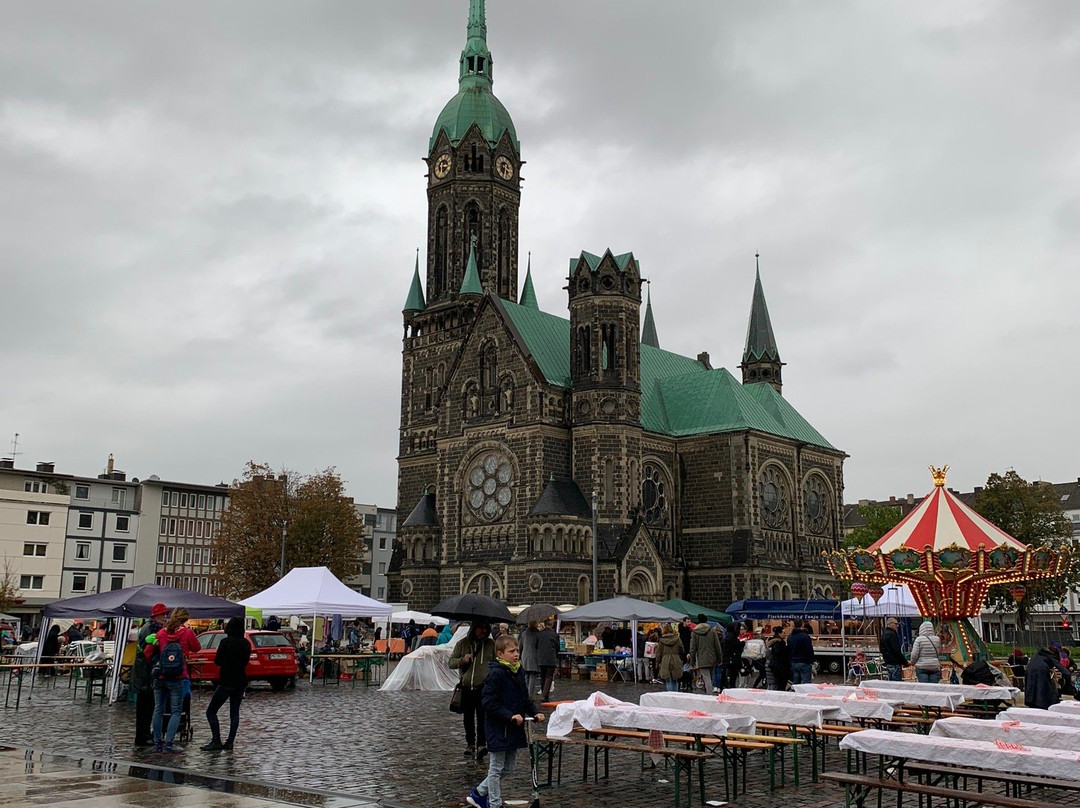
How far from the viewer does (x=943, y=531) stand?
25.7 meters

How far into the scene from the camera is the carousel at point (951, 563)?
2475cm

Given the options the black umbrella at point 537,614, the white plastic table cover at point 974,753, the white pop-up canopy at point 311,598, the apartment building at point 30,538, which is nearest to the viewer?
the white plastic table cover at point 974,753

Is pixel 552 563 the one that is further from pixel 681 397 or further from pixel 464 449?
pixel 681 397

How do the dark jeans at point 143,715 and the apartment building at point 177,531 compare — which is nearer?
the dark jeans at point 143,715

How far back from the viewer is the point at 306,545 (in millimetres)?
66375

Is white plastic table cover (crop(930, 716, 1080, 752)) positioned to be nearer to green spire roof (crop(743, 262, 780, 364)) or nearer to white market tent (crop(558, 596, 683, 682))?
white market tent (crop(558, 596, 683, 682))

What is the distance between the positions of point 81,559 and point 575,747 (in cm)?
7812

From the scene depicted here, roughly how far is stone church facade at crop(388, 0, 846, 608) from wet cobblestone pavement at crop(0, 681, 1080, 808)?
32.1 metres

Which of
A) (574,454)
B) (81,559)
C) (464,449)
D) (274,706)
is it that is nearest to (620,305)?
(574,454)

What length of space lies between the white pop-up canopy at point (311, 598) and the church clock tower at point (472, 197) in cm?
3583

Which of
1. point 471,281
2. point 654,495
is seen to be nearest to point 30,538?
point 471,281

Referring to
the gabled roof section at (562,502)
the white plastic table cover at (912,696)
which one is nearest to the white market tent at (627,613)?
the white plastic table cover at (912,696)

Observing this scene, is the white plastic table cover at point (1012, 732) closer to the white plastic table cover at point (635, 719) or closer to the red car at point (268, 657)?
the white plastic table cover at point (635, 719)

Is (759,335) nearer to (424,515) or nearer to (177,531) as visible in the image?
(424,515)
